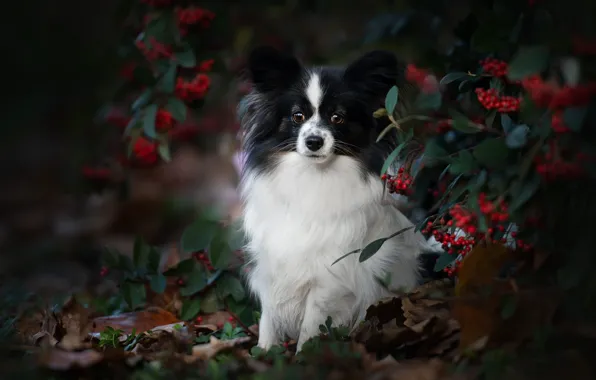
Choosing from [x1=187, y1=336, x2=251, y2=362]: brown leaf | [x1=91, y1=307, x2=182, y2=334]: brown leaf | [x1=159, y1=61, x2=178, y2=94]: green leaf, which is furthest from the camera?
[x1=159, y1=61, x2=178, y2=94]: green leaf

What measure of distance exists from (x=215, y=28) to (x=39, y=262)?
3.23 metres

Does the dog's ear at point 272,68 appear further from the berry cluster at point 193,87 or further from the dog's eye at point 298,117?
the berry cluster at point 193,87

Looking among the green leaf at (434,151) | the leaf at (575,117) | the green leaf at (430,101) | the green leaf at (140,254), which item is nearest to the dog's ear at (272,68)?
the green leaf at (430,101)

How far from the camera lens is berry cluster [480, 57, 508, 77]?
2.84 m

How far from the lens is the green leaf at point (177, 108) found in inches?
158

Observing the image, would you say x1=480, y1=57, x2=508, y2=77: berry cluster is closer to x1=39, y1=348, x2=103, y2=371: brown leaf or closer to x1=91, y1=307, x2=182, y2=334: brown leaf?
x1=39, y1=348, x2=103, y2=371: brown leaf

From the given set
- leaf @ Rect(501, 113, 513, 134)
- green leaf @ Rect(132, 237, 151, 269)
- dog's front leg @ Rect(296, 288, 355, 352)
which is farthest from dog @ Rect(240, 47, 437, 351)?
leaf @ Rect(501, 113, 513, 134)

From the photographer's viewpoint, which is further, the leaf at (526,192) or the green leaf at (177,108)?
the green leaf at (177,108)

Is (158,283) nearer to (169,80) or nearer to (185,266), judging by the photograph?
(185,266)

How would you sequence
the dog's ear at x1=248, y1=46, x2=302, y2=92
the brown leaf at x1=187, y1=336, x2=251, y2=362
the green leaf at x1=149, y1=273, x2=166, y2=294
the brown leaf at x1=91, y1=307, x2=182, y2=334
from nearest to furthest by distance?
the brown leaf at x1=187, y1=336, x2=251, y2=362 < the dog's ear at x1=248, y1=46, x2=302, y2=92 < the brown leaf at x1=91, y1=307, x2=182, y2=334 < the green leaf at x1=149, y1=273, x2=166, y2=294

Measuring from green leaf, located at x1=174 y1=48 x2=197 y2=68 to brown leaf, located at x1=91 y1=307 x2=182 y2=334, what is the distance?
140 centimetres

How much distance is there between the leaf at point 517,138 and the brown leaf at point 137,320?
7.48 feet

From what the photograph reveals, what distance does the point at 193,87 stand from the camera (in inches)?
161

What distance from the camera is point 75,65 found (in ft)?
6.72
